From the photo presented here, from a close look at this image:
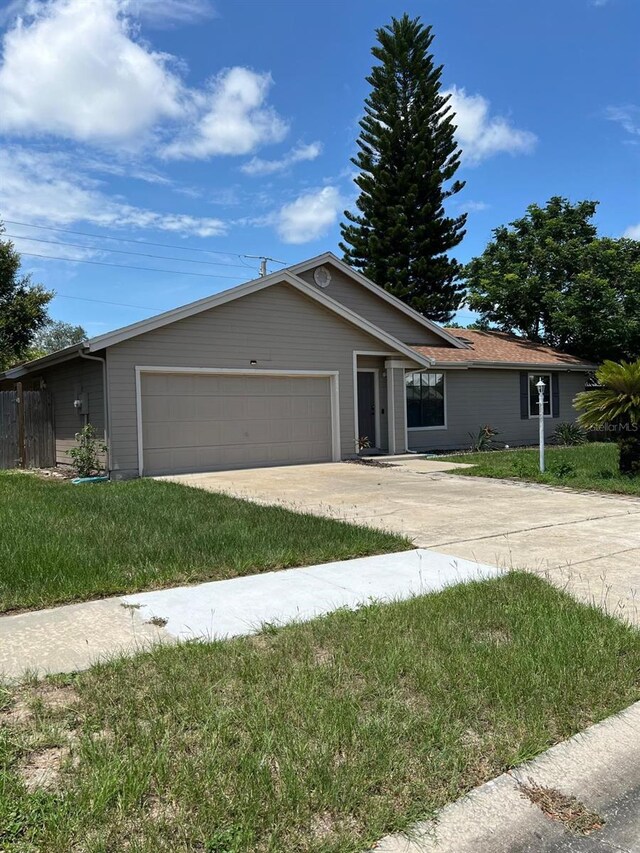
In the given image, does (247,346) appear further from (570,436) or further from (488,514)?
(570,436)

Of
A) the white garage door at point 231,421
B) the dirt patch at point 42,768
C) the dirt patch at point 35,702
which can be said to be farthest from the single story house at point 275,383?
the dirt patch at point 42,768

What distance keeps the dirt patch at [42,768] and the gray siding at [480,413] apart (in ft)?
52.2

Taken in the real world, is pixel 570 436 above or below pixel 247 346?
below

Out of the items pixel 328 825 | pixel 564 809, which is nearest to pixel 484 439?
pixel 564 809

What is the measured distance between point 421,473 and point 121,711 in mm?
10684

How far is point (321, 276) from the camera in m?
19.1

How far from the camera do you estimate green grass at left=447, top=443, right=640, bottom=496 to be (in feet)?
35.2

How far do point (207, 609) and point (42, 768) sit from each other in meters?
2.04

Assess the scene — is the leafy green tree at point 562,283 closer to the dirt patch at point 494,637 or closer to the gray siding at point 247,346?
the gray siding at point 247,346

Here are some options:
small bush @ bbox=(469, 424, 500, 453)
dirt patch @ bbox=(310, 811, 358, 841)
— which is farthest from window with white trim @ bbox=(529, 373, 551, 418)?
dirt patch @ bbox=(310, 811, 358, 841)

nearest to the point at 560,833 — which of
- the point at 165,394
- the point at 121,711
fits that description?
the point at 121,711

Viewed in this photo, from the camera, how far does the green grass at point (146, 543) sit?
5059 mm

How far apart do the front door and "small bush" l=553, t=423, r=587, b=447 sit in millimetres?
6736

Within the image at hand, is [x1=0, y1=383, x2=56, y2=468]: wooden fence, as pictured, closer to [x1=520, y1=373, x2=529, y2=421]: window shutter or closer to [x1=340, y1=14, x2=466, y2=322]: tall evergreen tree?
[x1=520, y1=373, x2=529, y2=421]: window shutter
